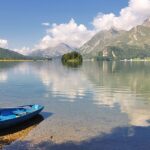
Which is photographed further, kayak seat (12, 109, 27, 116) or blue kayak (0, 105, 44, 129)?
kayak seat (12, 109, 27, 116)

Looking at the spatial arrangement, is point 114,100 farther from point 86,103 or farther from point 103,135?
point 103,135

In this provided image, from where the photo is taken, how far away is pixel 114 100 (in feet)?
219

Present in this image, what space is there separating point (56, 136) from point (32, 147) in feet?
16.8

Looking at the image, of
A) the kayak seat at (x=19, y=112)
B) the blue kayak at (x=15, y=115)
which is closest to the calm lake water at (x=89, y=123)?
the blue kayak at (x=15, y=115)

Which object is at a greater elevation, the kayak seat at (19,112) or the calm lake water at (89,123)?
the kayak seat at (19,112)

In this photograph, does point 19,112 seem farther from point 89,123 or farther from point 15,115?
point 89,123

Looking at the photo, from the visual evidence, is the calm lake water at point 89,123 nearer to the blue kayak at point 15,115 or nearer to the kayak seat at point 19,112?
the blue kayak at point 15,115

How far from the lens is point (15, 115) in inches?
1764

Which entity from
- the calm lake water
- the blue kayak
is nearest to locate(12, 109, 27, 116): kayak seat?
the blue kayak

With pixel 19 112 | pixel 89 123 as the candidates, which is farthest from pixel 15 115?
pixel 89 123

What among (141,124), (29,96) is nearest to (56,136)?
(141,124)

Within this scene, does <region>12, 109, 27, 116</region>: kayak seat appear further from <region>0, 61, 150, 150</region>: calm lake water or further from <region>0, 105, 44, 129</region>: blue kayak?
<region>0, 61, 150, 150</region>: calm lake water

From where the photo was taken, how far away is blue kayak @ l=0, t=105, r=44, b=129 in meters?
40.5

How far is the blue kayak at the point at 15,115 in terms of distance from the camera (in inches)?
1593
